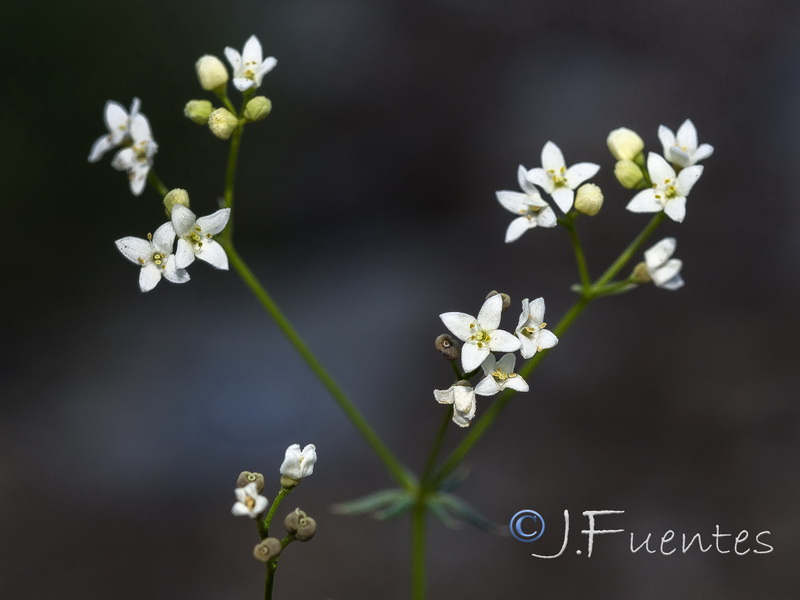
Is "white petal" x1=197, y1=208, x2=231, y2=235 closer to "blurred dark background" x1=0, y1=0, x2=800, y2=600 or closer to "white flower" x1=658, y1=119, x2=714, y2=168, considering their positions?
"white flower" x1=658, y1=119, x2=714, y2=168

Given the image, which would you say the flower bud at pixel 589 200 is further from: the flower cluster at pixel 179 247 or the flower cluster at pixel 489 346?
the flower cluster at pixel 179 247

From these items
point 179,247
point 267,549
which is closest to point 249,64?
point 179,247

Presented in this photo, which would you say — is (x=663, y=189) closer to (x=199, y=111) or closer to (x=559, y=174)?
(x=559, y=174)

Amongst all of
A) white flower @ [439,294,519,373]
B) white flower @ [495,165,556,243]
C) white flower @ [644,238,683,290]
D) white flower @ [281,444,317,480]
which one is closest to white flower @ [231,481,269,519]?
white flower @ [281,444,317,480]

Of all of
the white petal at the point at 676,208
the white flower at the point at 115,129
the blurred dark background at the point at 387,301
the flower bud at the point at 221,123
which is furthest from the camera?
the blurred dark background at the point at 387,301

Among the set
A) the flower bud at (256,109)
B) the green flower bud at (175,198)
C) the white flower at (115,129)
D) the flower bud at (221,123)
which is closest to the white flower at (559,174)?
the flower bud at (256,109)

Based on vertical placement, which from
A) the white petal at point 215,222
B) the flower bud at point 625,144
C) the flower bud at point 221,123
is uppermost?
the flower bud at point 221,123

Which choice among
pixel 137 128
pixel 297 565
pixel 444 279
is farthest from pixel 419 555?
pixel 444 279
